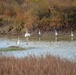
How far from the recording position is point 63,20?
44750mm

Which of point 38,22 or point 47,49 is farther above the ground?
point 38,22

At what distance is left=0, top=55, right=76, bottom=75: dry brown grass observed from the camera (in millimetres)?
10531

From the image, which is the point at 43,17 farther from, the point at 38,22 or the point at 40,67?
the point at 40,67

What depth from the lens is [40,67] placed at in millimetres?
11125

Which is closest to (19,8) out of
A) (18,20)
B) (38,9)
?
(18,20)

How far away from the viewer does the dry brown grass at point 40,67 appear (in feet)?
34.6

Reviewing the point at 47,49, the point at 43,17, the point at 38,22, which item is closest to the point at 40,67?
the point at 47,49

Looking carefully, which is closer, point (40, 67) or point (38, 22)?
point (40, 67)

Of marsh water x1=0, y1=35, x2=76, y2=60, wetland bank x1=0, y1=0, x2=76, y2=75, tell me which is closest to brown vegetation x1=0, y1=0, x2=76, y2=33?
wetland bank x1=0, y1=0, x2=76, y2=75

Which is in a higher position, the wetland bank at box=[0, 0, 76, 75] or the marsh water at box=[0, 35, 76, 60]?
the wetland bank at box=[0, 0, 76, 75]

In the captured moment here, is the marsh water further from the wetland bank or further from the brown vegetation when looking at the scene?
the brown vegetation

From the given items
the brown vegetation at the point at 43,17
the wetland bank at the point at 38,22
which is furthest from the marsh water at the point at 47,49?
the brown vegetation at the point at 43,17

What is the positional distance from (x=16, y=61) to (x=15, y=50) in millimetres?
13284

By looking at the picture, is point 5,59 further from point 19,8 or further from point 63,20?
point 19,8
